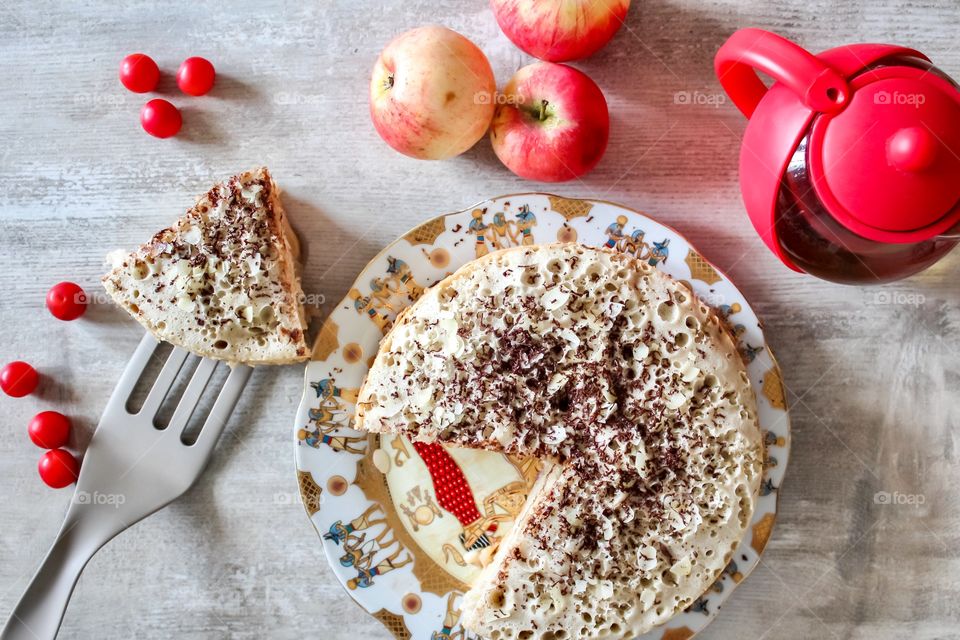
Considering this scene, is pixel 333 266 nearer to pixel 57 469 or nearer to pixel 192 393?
pixel 192 393

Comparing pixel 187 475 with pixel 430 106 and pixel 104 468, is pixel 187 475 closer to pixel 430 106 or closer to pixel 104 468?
pixel 104 468

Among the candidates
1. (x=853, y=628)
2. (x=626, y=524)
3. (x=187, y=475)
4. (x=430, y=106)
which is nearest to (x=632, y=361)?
(x=626, y=524)

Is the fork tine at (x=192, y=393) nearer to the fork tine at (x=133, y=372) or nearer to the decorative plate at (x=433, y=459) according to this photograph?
the fork tine at (x=133, y=372)

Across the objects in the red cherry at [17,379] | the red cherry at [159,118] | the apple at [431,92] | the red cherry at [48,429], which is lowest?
the red cherry at [48,429]

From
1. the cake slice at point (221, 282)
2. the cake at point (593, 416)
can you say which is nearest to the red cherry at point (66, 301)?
the cake slice at point (221, 282)

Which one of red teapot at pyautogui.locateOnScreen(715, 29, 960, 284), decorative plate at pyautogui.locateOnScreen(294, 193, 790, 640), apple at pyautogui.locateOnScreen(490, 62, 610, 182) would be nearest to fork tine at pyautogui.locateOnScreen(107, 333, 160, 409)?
decorative plate at pyautogui.locateOnScreen(294, 193, 790, 640)

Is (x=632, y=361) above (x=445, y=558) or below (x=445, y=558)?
above
